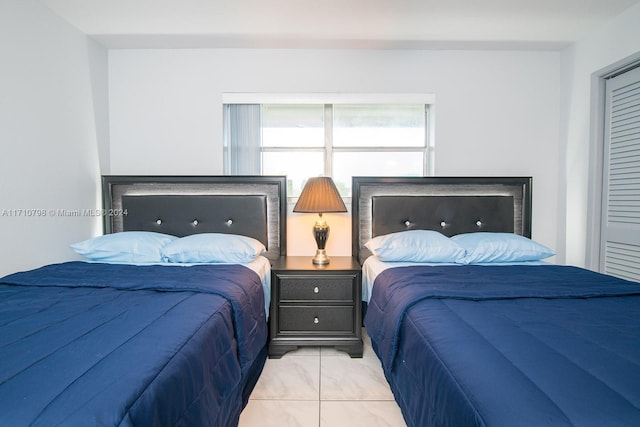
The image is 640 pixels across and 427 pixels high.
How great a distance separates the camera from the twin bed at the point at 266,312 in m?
0.77

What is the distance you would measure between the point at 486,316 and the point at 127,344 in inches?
48.5

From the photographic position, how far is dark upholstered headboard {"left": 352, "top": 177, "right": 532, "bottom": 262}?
8.68ft

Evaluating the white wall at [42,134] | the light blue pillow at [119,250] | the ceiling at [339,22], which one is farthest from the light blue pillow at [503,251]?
the white wall at [42,134]

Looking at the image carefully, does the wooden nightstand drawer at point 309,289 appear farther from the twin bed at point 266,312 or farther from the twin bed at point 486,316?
the twin bed at point 486,316

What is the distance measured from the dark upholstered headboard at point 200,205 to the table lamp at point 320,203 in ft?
0.97

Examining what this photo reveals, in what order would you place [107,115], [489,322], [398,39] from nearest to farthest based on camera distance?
[489,322] < [398,39] < [107,115]

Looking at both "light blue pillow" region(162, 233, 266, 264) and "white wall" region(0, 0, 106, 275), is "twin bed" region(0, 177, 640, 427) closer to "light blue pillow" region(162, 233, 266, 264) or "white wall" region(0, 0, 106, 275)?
"light blue pillow" region(162, 233, 266, 264)

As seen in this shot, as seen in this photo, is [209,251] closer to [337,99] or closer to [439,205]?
[337,99]

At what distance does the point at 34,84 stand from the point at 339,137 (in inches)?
82.5

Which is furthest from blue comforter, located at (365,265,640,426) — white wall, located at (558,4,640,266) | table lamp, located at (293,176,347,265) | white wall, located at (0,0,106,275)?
white wall, located at (0,0,106,275)

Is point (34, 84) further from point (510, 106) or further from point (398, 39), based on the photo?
Answer: point (510, 106)

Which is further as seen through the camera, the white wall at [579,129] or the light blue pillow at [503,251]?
the white wall at [579,129]

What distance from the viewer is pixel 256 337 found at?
1734mm

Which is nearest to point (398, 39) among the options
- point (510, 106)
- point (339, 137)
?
point (339, 137)
